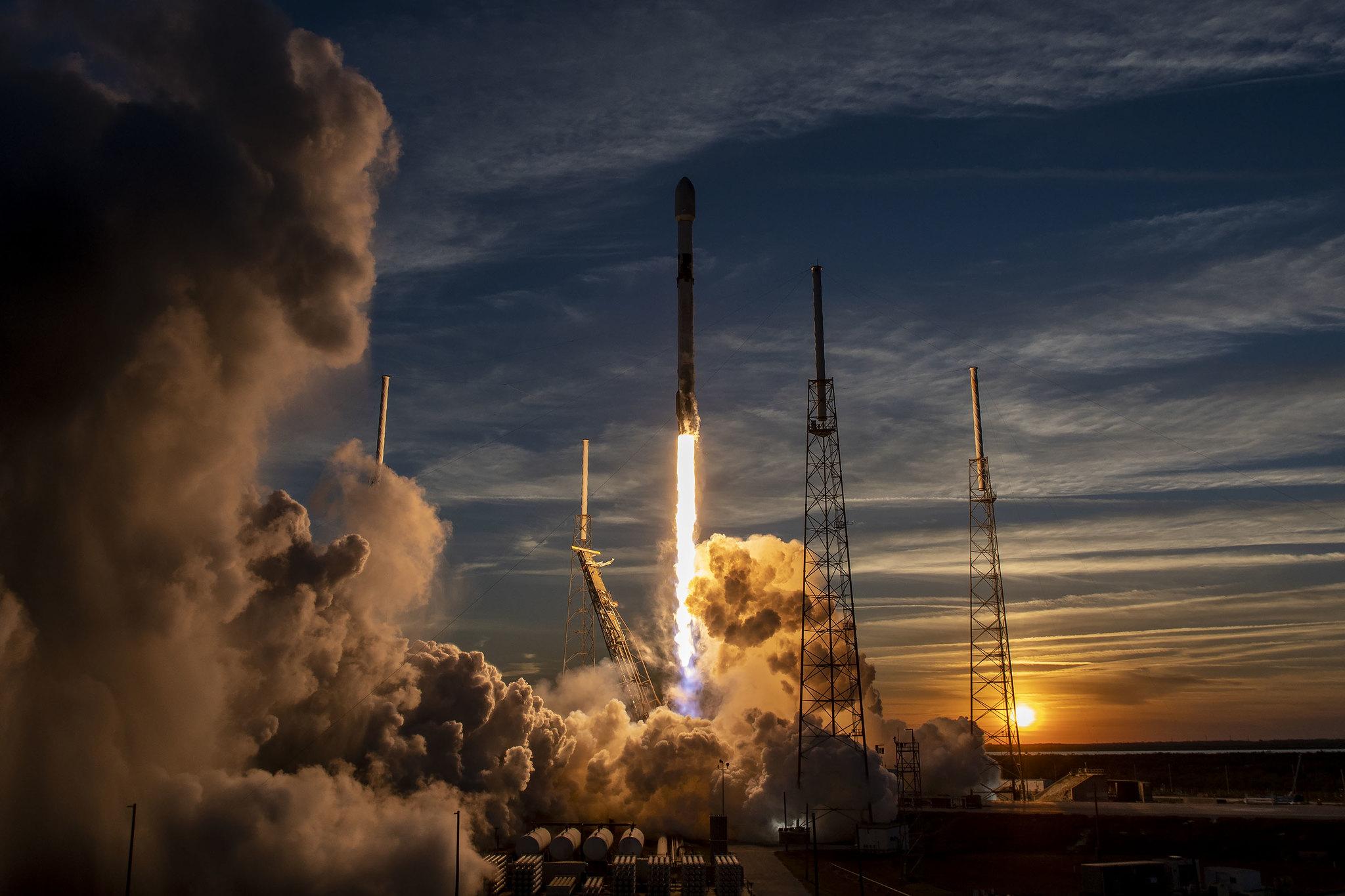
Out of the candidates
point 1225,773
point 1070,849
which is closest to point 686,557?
point 1070,849

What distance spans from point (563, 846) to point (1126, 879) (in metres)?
28.4

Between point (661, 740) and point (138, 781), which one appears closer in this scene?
point (138, 781)

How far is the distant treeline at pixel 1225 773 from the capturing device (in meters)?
117

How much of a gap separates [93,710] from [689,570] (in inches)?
1645

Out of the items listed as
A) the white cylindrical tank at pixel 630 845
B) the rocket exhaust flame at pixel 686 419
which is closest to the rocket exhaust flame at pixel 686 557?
the rocket exhaust flame at pixel 686 419

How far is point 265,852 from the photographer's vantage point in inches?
1800

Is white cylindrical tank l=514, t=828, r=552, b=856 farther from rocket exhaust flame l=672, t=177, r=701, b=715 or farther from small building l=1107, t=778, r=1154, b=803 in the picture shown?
small building l=1107, t=778, r=1154, b=803

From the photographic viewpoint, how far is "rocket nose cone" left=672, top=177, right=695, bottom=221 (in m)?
78.2

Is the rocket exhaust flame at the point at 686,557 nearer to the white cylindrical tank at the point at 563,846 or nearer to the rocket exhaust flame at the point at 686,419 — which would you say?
the rocket exhaust flame at the point at 686,419

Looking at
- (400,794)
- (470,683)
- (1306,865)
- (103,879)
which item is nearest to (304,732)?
(400,794)

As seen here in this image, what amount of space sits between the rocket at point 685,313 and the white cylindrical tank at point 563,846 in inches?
1085

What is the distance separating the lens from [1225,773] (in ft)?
450

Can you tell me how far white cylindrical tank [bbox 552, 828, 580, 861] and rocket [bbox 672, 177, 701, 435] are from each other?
27570mm

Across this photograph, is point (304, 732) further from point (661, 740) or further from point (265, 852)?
point (661, 740)
